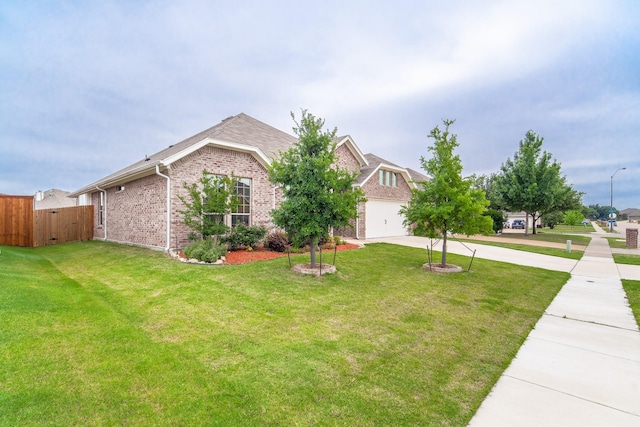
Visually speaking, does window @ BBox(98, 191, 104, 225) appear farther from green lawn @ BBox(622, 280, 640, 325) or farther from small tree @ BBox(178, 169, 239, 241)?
green lawn @ BBox(622, 280, 640, 325)

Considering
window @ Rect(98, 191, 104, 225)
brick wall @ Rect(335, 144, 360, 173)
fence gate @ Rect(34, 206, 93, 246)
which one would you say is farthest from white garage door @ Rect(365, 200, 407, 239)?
fence gate @ Rect(34, 206, 93, 246)

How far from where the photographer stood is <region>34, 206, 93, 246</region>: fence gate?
1540 cm

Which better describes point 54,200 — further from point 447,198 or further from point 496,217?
point 496,217

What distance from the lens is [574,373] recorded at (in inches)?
140

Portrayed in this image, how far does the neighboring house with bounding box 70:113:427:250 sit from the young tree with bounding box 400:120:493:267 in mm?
2503

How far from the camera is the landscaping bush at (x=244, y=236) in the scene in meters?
11.1

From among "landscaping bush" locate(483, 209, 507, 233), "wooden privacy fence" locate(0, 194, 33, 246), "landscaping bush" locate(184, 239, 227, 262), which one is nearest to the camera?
"landscaping bush" locate(184, 239, 227, 262)

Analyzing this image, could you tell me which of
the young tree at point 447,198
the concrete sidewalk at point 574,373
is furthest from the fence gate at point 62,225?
the concrete sidewalk at point 574,373

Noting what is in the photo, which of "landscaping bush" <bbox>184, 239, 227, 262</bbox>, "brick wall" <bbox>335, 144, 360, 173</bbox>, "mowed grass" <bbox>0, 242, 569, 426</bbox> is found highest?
"brick wall" <bbox>335, 144, 360, 173</bbox>

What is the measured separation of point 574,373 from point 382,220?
1540 cm

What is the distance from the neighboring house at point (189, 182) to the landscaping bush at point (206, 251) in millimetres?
1577

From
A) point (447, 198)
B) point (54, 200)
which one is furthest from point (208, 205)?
point (54, 200)

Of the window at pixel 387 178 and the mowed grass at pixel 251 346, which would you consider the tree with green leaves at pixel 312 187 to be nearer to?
the mowed grass at pixel 251 346

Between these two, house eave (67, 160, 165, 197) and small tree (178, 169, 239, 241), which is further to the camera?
house eave (67, 160, 165, 197)
